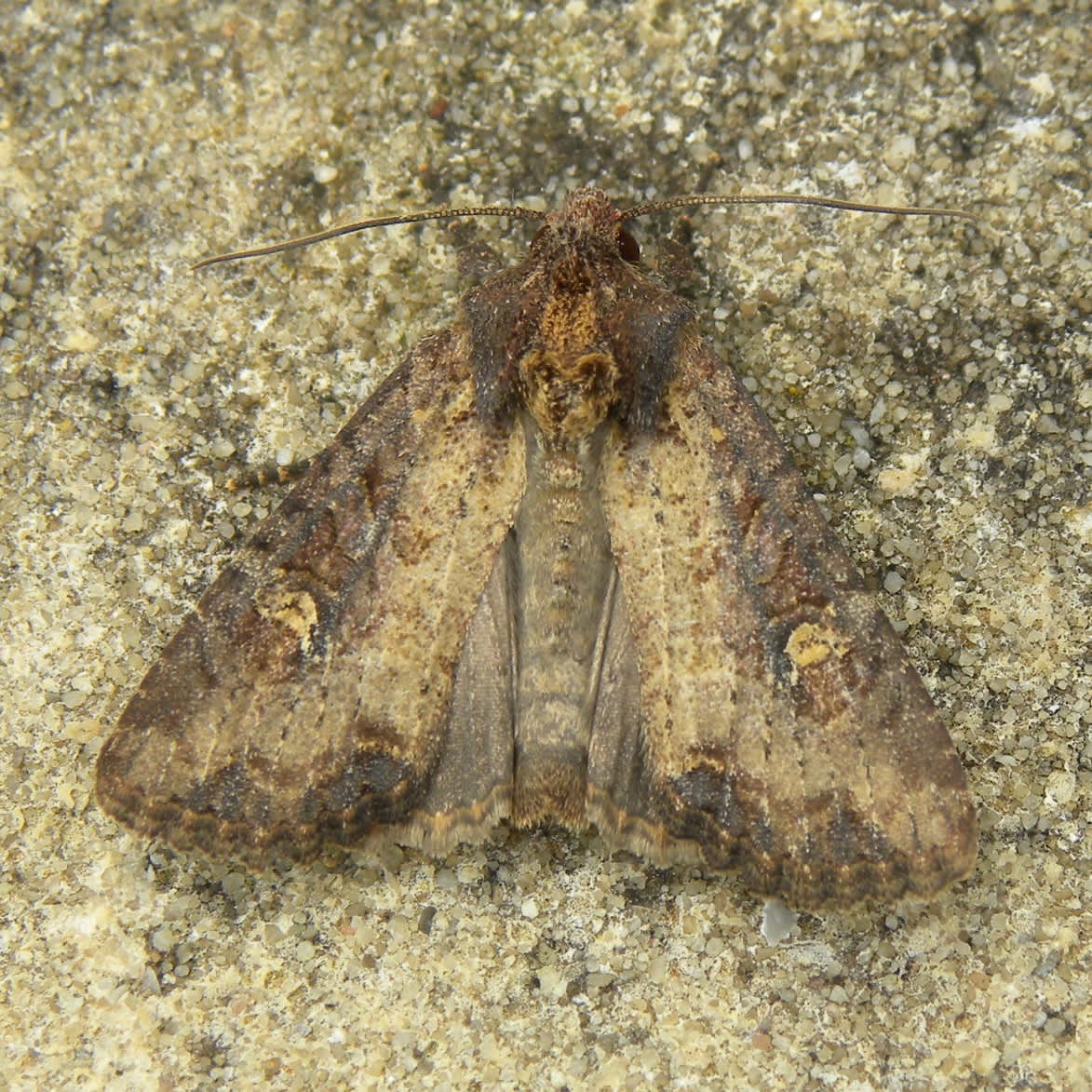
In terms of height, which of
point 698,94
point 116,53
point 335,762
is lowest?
point 335,762

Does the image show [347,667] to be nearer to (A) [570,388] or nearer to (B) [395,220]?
(A) [570,388]

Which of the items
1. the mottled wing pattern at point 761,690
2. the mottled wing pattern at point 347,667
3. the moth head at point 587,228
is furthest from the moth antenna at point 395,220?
the mottled wing pattern at point 761,690

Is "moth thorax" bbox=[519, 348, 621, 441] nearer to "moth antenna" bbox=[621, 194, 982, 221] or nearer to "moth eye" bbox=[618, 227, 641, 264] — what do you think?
"moth eye" bbox=[618, 227, 641, 264]

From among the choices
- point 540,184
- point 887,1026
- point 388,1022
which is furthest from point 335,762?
point 540,184

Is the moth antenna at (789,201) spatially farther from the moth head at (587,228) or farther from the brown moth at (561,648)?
the brown moth at (561,648)

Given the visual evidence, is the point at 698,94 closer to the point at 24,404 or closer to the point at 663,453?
the point at 663,453

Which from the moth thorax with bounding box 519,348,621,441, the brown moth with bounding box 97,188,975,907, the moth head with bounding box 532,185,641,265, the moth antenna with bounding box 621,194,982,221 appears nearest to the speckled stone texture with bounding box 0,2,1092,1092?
the moth antenna with bounding box 621,194,982,221

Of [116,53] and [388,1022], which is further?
[116,53]

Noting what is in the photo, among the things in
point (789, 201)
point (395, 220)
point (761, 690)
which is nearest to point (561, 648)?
point (761, 690)
